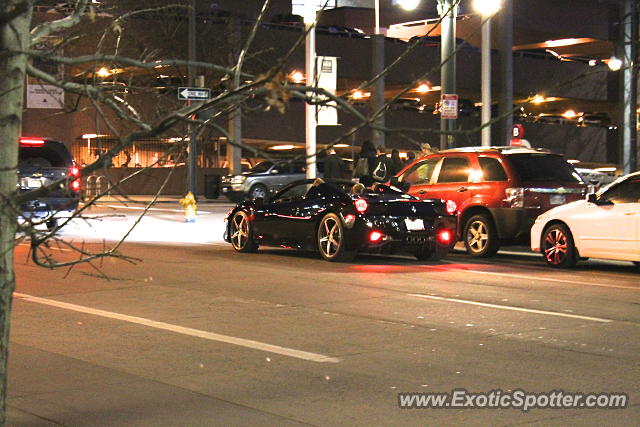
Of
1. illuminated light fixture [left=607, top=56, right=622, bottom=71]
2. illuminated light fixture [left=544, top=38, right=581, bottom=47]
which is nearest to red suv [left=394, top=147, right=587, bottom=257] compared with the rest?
illuminated light fixture [left=607, top=56, right=622, bottom=71]

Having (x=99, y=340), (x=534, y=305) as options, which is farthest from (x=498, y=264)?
(x=99, y=340)

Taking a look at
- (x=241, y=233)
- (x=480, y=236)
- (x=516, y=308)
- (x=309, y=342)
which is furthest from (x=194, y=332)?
(x=480, y=236)

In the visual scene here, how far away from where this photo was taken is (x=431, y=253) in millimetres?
17375

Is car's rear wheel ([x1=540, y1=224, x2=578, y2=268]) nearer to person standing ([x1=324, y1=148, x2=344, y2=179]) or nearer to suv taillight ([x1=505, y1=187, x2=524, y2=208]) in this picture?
suv taillight ([x1=505, y1=187, x2=524, y2=208])

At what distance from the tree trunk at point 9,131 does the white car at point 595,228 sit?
12.1m

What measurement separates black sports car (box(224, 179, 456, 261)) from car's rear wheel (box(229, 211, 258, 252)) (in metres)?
0.33

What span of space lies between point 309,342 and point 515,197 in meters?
8.94

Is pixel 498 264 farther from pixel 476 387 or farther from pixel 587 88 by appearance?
pixel 587 88

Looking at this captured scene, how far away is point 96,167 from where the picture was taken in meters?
4.46

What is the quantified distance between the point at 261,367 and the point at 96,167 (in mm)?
4284

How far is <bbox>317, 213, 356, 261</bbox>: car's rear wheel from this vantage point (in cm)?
1670

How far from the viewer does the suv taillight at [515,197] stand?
58.1 feet

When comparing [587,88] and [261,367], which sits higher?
[587,88]

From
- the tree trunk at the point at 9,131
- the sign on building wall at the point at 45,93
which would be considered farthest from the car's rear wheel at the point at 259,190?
the tree trunk at the point at 9,131
